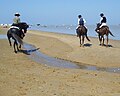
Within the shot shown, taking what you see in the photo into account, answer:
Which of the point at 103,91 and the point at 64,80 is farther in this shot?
the point at 64,80

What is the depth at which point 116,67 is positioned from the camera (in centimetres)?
1582

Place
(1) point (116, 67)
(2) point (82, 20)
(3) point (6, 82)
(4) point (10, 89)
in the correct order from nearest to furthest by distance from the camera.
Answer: (4) point (10, 89)
(3) point (6, 82)
(1) point (116, 67)
(2) point (82, 20)

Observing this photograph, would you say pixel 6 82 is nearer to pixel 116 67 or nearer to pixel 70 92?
pixel 70 92

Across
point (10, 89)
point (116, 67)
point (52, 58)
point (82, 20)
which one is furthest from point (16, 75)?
point (82, 20)

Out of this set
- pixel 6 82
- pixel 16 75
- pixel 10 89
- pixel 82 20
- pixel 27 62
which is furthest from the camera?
pixel 82 20

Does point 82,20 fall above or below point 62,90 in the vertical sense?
above

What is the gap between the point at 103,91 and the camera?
407 inches

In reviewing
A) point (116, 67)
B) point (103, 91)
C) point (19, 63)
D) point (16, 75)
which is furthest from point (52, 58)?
point (103, 91)

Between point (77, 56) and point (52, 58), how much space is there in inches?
56.1

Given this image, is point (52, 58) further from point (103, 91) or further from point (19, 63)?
point (103, 91)

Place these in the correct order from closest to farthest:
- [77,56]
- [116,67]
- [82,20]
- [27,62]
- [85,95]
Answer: [85,95], [116,67], [27,62], [77,56], [82,20]

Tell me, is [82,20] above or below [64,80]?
above

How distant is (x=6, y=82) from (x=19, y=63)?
200 inches

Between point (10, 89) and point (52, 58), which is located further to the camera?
point (52, 58)
